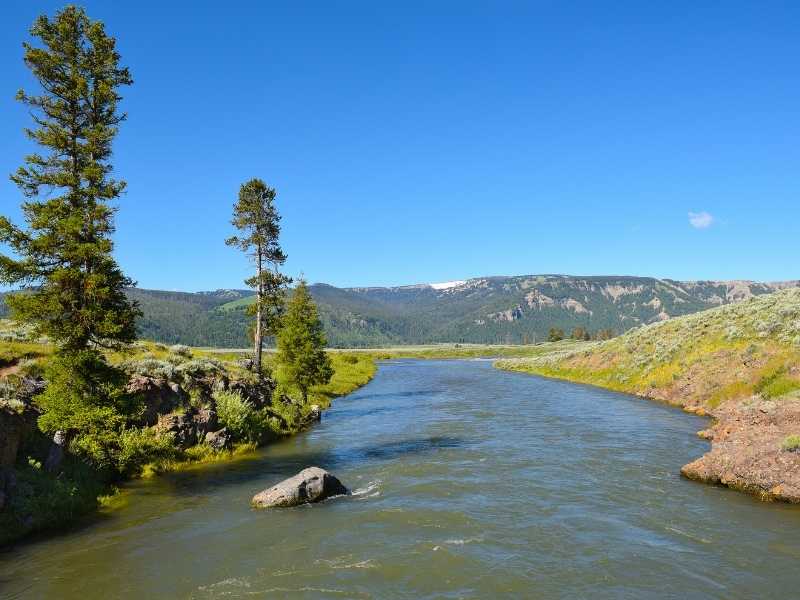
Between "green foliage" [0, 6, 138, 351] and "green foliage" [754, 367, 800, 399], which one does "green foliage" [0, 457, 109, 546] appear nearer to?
"green foliage" [0, 6, 138, 351]

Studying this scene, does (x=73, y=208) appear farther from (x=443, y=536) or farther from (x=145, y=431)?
(x=443, y=536)

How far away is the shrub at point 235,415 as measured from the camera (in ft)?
97.4

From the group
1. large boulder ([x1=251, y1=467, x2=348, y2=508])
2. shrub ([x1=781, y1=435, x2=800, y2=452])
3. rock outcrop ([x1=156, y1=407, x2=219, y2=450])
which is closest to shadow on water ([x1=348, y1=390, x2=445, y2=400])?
rock outcrop ([x1=156, y1=407, x2=219, y2=450])

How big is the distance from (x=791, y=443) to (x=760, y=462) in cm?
126

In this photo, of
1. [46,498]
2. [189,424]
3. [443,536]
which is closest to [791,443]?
[443,536]

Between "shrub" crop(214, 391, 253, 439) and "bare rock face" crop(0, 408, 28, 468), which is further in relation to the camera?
"shrub" crop(214, 391, 253, 439)

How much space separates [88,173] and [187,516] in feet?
45.5

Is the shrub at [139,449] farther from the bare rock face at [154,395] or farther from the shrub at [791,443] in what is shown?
the shrub at [791,443]

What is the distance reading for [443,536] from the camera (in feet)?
52.3

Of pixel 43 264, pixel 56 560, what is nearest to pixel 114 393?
pixel 43 264

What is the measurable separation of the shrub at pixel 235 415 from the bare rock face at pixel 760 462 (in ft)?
73.3

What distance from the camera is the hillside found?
1986 centimetres

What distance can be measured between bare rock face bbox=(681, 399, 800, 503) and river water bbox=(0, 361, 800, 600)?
790 millimetres

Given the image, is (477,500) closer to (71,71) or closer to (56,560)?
(56,560)
